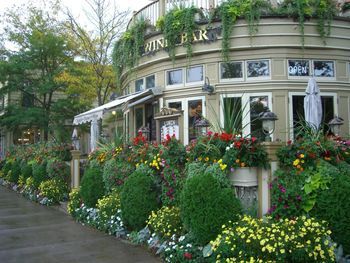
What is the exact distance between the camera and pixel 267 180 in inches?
211

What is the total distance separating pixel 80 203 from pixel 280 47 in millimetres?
6827

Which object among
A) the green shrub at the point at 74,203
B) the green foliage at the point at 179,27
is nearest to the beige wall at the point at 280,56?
the green foliage at the point at 179,27

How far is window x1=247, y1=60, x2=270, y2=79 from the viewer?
36.2ft

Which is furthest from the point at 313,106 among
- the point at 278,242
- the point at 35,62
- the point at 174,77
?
the point at 35,62

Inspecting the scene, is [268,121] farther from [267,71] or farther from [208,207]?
[267,71]

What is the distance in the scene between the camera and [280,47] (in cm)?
1098

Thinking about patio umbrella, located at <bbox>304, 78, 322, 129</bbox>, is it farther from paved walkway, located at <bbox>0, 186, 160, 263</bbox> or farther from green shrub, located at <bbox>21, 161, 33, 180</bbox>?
green shrub, located at <bbox>21, 161, 33, 180</bbox>

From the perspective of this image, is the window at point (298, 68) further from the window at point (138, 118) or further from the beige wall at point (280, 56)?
the window at point (138, 118)

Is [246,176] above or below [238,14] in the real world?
below

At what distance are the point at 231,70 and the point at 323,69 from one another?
267cm

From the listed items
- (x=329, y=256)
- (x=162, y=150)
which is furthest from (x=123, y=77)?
(x=329, y=256)

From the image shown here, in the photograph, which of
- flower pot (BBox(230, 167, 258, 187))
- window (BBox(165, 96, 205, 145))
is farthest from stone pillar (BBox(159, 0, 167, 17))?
flower pot (BBox(230, 167, 258, 187))

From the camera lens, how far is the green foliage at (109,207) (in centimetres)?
753

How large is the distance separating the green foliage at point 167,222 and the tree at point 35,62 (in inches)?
622
